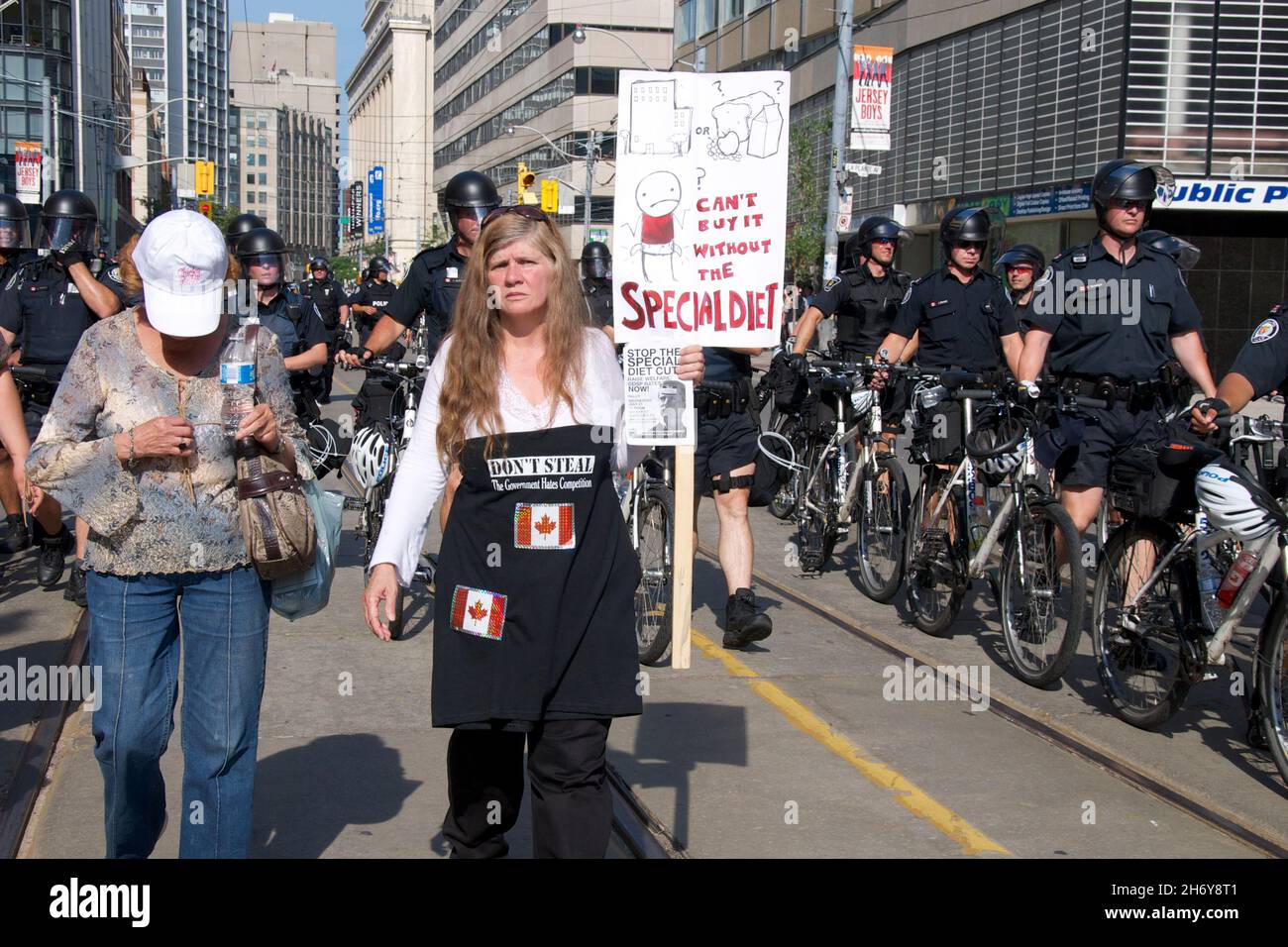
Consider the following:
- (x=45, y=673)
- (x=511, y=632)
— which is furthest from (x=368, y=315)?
(x=511, y=632)

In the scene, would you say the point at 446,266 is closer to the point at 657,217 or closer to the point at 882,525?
the point at 657,217

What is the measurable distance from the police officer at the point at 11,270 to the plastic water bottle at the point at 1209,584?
6726 millimetres

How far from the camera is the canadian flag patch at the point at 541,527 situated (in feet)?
11.5

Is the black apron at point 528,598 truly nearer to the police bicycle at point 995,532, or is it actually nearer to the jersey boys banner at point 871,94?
the police bicycle at point 995,532

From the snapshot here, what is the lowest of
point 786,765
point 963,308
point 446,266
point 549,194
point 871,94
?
point 786,765

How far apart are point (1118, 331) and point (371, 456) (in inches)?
162

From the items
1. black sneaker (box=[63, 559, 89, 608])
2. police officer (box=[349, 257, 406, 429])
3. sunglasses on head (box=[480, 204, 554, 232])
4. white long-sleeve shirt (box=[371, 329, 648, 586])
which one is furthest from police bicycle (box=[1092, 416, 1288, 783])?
black sneaker (box=[63, 559, 89, 608])

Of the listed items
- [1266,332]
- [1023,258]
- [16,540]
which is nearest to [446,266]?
[1266,332]

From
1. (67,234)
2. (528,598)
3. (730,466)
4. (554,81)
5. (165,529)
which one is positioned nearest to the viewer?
(528,598)

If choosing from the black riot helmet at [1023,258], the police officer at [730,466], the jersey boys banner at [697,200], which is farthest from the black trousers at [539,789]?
the black riot helmet at [1023,258]

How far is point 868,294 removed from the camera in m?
9.95

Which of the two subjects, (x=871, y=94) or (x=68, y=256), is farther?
(x=871, y=94)

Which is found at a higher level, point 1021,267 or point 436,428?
point 1021,267

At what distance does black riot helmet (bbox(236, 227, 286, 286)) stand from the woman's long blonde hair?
570cm
